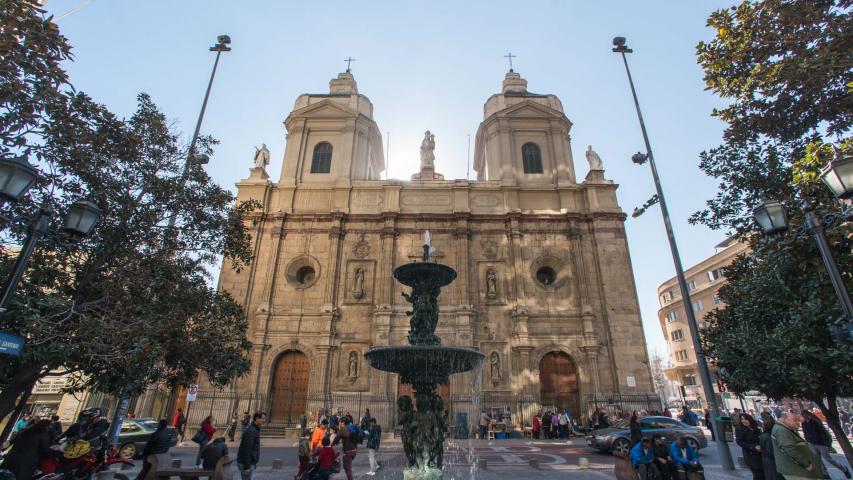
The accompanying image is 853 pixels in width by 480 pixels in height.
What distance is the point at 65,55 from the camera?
657 centimetres

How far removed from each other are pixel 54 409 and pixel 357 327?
16.4 m

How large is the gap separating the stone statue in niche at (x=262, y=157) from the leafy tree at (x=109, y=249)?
14581 millimetres

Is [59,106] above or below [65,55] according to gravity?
below

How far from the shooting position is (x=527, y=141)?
26.1m

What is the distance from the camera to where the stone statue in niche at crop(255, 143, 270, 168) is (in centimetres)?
2484

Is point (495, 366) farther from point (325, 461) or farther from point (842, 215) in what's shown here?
point (842, 215)

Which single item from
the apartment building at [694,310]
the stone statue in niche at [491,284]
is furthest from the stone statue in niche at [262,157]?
the apartment building at [694,310]

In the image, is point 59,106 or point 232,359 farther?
point 232,359

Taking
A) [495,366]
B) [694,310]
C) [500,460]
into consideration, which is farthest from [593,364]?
[694,310]

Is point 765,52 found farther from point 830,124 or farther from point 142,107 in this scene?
point 142,107

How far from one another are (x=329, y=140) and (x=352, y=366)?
45.5 feet

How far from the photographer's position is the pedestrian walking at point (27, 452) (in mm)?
5973

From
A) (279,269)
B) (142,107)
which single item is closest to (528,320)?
(279,269)

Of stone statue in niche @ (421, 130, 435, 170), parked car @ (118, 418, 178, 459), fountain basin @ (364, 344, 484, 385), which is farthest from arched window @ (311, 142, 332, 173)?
fountain basin @ (364, 344, 484, 385)
